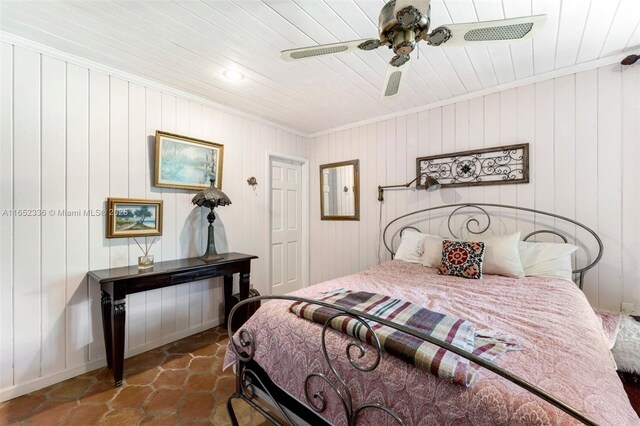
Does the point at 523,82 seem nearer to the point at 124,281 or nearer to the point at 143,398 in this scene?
the point at 124,281

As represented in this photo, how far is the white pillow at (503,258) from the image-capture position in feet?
6.94

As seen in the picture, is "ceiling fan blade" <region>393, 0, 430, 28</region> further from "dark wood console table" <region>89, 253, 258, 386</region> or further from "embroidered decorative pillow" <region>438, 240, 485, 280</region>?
"dark wood console table" <region>89, 253, 258, 386</region>

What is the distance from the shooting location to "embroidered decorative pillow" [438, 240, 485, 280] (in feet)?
7.02

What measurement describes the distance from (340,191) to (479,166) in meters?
1.71

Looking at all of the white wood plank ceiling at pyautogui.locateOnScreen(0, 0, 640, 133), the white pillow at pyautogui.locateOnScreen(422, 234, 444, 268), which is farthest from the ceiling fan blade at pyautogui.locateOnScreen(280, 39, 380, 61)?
the white pillow at pyautogui.locateOnScreen(422, 234, 444, 268)

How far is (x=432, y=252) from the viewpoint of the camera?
2.49m

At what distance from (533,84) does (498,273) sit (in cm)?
175

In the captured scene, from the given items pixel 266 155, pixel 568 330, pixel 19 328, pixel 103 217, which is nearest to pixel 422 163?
pixel 266 155

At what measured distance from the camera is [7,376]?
1.86 metres

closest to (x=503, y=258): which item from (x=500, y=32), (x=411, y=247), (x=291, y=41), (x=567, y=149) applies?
(x=411, y=247)

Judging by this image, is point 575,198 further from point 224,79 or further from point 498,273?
point 224,79

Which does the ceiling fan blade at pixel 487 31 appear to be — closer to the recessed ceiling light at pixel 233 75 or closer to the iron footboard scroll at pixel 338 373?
the iron footboard scroll at pixel 338 373

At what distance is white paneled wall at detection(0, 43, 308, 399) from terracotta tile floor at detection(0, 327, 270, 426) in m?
0.18

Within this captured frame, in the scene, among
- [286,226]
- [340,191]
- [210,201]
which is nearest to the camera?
[210,201]
